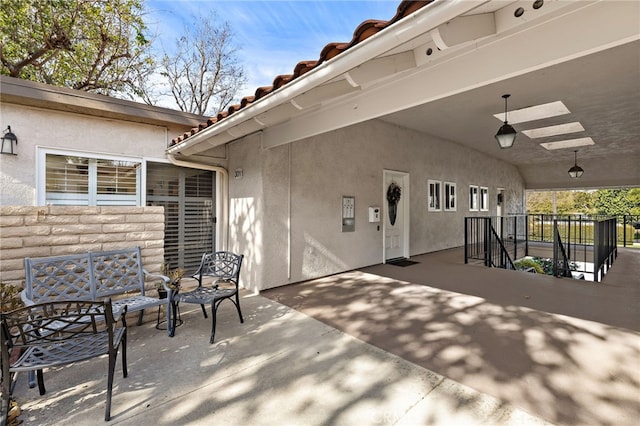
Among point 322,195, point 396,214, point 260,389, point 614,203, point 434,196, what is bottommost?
point 260,389

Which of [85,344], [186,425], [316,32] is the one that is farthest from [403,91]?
[316,32]

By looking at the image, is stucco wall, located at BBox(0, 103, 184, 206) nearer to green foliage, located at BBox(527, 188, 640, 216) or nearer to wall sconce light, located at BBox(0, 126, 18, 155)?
wall sconce light, located at BBox(0, 126, 18, 155)

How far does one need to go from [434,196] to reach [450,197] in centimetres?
98

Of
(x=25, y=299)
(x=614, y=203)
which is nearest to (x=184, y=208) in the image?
(x=25, y=299)

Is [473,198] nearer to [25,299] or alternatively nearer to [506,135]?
[506,135]

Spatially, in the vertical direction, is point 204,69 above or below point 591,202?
above

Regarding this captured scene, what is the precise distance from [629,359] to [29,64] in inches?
488

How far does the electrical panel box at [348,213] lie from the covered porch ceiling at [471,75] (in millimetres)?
2136

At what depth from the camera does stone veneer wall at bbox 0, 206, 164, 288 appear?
2.95 metres

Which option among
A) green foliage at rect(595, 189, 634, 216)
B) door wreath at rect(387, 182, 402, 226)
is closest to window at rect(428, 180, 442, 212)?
→ door wreath at rect(387, 182, 402, 226)

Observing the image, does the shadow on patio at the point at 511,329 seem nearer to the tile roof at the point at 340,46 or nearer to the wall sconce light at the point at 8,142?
the tile roof at the point at 340,46

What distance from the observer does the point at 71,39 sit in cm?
731

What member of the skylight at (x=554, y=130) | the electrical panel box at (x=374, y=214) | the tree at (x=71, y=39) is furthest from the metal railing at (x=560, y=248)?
the tree at (x=71, y=39)

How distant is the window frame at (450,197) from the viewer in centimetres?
891
